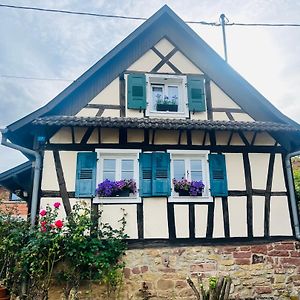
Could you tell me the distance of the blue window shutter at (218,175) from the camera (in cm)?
757

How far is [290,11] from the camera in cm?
919

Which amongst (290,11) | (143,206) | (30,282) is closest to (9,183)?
(30,282)

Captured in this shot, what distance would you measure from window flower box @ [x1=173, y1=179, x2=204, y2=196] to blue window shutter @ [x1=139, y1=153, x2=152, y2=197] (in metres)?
0.57

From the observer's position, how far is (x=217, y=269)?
7.20 meters

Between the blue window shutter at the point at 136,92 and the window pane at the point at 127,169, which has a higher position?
the blue window shutter at the point at 136,92

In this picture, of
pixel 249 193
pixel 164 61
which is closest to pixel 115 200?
pixel 249 193

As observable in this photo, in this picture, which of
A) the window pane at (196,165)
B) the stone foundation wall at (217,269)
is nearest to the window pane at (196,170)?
the window pane at (196,165)

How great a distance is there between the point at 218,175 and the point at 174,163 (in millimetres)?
1008

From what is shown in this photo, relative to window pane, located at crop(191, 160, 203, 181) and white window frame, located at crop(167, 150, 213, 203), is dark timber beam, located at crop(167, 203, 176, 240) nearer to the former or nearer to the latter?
white window frame, located at crop(167, 150, 213, 203)

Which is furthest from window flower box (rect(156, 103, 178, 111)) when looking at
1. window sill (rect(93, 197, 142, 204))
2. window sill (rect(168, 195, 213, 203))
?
window sill (rect(93, 197, 142, 204))

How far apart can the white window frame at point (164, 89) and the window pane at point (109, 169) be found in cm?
150

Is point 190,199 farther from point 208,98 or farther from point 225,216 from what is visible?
point 208,98

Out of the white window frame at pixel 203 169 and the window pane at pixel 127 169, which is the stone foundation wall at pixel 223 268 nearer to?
the white window frame at pixel 203 169

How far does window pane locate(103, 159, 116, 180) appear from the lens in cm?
753
